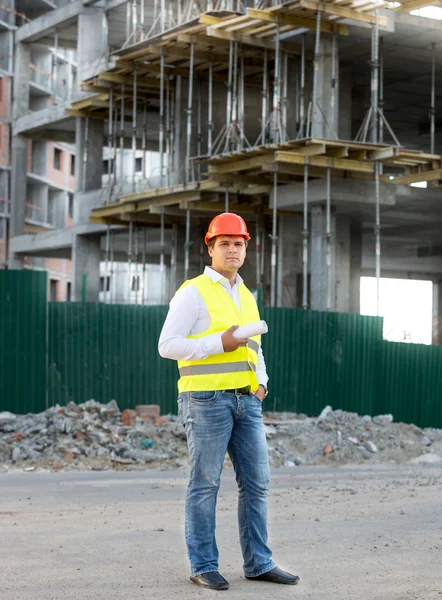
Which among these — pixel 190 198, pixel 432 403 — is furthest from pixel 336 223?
pixel 432 403

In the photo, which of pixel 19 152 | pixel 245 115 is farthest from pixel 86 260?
pixel 245 115

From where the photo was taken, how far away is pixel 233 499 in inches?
413

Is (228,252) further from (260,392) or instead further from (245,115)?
(245,115)

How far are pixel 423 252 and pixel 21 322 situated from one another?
2521 cm

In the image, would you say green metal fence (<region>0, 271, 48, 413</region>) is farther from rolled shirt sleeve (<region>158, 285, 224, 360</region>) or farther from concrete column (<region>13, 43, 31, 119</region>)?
concrete column (<region>13, 43, 31, 119</region>)

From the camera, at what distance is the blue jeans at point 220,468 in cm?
597

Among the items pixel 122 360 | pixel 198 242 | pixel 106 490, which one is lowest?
pixel 106 490

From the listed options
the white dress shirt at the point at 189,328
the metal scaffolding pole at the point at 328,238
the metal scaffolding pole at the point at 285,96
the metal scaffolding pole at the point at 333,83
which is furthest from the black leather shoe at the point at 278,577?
the metal scaffolding pole at the point at 285,96

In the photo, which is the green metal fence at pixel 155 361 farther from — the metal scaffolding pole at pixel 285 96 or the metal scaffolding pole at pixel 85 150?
the metal scaffolding pole at pixel 85 150

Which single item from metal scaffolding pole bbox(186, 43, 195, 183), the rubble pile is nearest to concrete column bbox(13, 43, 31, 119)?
metal scaffolding pole bbox(186, 43, 195, 183)

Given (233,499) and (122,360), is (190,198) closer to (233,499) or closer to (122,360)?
(122,360)

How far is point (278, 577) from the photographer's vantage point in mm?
6145

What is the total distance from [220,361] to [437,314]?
3876cm

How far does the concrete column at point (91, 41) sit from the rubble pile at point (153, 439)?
21.1 metres
